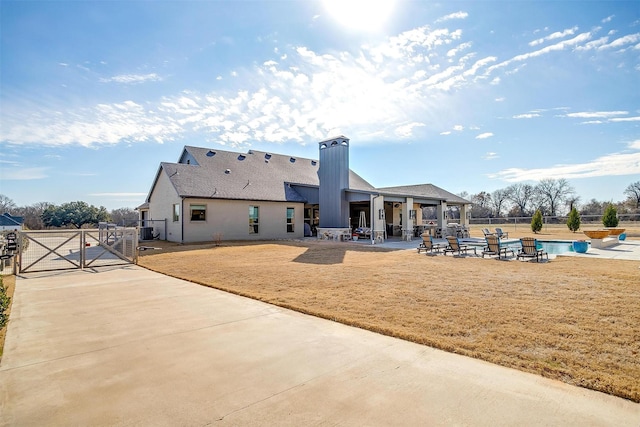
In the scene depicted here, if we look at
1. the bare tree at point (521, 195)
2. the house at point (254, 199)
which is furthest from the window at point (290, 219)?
the bare tree at point (521, 195)

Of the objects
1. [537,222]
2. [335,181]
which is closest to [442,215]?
[335,181]

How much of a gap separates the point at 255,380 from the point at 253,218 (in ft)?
63.9

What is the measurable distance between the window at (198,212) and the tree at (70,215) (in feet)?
110

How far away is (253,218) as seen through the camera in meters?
22.2

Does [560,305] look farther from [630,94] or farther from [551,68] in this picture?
[630,94]

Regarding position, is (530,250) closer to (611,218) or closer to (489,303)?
(489,303)

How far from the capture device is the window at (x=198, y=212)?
19.6m

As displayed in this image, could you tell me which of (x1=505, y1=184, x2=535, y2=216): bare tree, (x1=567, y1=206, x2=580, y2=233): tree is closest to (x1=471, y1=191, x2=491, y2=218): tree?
(x1=505, y1=184, x2=535, y2=216): bare tree

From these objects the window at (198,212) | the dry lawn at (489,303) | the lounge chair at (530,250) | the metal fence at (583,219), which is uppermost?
the window at (198,212)

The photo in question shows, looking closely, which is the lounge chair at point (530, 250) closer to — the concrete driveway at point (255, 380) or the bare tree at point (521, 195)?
the concrete driveway at point (255, 380)

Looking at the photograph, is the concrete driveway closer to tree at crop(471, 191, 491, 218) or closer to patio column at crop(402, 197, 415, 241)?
patio column at crop(402, 197, 415, 241)

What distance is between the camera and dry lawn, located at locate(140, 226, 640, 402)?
3648mm

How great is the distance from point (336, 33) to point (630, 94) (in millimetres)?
12797

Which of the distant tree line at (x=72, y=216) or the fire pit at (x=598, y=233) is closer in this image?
the fire pit at (x=598, y=233)
